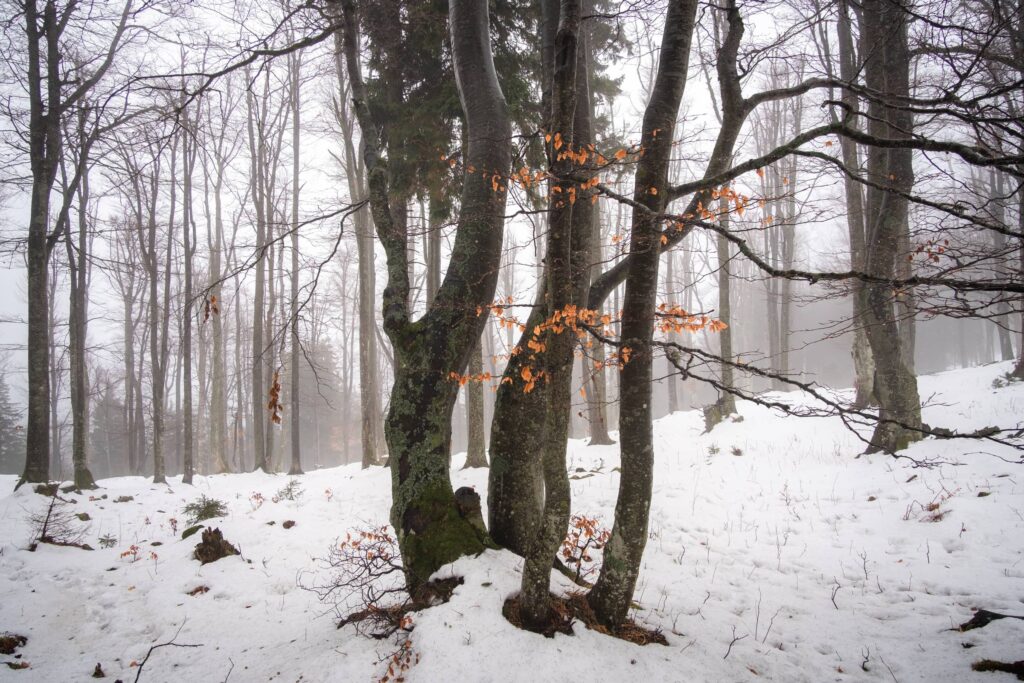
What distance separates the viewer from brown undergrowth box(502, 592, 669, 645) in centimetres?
304

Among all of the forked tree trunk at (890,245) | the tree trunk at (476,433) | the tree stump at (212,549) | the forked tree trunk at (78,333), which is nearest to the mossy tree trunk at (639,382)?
the tree stump at (212,549)

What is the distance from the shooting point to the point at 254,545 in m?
6.11

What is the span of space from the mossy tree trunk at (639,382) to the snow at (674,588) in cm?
39

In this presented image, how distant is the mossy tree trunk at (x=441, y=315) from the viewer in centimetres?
366

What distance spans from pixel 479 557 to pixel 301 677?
1.37m

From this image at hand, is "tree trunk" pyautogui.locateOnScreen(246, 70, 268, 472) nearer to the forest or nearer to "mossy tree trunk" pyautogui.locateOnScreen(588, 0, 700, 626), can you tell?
the forest

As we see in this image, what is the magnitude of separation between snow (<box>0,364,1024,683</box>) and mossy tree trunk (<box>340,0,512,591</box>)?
0.46 metres

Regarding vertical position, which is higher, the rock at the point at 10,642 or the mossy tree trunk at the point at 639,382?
the mossy tree trunk at the point at 639,382

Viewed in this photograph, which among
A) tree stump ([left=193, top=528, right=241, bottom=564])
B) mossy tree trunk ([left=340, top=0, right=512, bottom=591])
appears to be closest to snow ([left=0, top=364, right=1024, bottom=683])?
tree stump ([left=193, top=528, right=241, bottom=564])

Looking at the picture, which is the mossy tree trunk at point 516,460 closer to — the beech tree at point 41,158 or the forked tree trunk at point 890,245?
the forked tree trunk at point 890,245

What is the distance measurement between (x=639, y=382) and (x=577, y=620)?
5.75 feet

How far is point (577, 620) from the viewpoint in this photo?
319 cm

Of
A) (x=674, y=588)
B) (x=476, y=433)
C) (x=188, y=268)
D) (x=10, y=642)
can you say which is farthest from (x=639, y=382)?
(x=188, y=268)

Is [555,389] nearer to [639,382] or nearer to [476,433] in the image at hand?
[639,382]
